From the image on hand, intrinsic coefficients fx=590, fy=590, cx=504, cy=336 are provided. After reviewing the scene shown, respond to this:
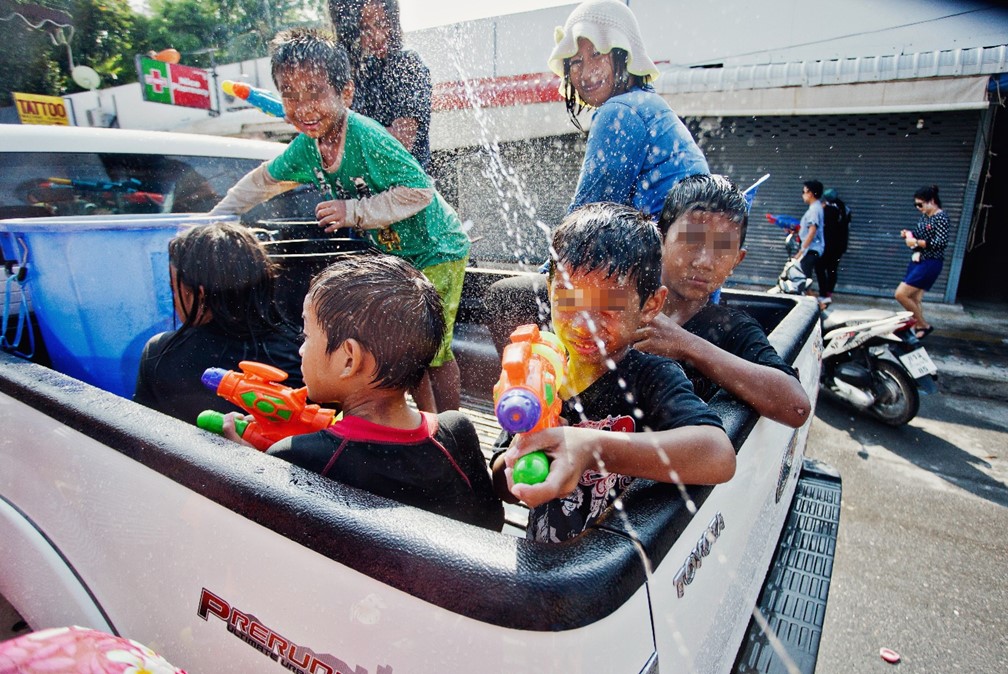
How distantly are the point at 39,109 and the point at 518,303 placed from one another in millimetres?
17789

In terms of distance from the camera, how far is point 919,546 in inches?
121

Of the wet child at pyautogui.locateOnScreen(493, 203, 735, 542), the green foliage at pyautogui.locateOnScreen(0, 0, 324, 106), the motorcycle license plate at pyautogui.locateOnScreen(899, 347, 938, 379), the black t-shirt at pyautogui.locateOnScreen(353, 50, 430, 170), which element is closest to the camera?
the wet child at pyautogui.locateOnScreen(493, 203, 735, 542)

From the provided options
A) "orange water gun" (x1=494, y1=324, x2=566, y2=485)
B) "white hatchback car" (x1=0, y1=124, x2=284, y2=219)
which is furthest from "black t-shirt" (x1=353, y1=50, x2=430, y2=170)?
"orange water gun" (x1=494, y1=324, x2=566, y2=485)

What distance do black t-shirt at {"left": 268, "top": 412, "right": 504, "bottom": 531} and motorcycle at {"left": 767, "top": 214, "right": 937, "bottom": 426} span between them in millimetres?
4028

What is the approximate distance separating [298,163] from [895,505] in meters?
3.73

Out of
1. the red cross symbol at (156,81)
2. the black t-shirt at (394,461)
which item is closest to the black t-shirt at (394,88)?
the black t-shirt at (394,461)

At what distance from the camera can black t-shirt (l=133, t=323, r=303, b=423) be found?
164 centimetres

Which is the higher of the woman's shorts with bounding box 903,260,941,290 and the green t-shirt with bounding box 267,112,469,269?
the green t-shirt with bounding box 267,112,469,269

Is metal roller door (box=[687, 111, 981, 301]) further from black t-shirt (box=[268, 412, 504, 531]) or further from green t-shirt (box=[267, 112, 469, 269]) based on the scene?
black t-shirt (box=[268, 412, 504, 531])

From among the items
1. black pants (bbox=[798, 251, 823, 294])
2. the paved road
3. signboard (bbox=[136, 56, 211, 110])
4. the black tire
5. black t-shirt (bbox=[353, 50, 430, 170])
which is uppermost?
signboard (bbox=[136, 56, 211, 110])

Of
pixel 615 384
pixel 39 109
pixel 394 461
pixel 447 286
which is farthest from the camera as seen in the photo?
pixel 39 109

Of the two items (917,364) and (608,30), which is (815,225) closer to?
(917,364)

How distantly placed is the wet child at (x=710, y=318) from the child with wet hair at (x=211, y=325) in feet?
3.74

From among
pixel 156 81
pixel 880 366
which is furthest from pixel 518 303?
pixel 156 81
